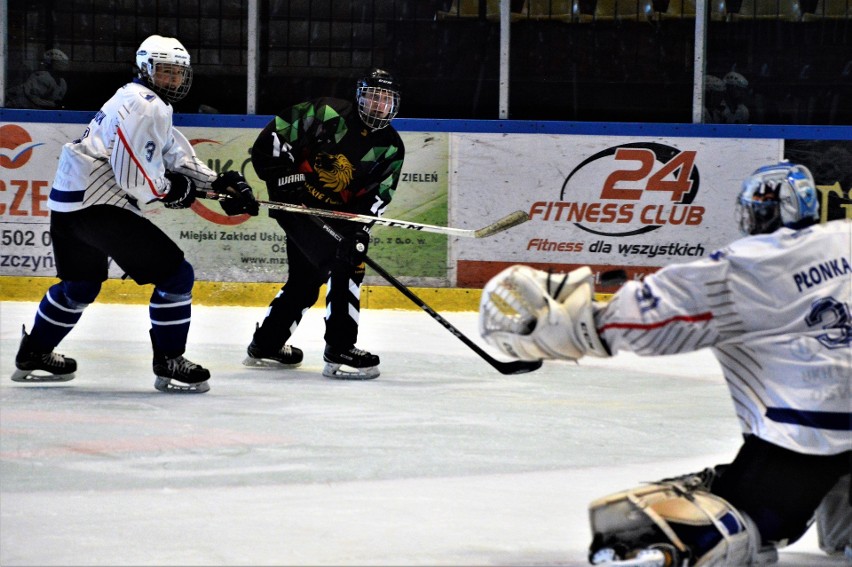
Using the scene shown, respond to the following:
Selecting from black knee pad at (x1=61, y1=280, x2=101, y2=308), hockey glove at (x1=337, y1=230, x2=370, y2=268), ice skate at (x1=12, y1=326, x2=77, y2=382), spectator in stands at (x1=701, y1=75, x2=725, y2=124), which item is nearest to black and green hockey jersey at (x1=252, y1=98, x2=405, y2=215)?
hockey glove at (x1=337, y1=230, x2=370, y2=268)

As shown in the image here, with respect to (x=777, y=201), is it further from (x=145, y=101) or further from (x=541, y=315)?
(x=145, y=101)

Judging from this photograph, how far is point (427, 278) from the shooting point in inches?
262

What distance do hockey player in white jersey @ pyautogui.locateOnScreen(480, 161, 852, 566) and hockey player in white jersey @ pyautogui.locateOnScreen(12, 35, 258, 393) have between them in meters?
2.18

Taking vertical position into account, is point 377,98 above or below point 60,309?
above

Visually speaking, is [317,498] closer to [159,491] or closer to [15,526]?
[159,491]

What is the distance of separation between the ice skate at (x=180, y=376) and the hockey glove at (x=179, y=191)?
50 cm

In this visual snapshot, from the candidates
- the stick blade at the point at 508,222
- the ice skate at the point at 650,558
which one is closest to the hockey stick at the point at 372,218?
the stick blade at the point at 508,222

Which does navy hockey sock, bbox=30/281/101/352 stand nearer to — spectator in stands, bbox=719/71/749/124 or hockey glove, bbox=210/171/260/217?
hockey glove, bbox=210/171/260/217

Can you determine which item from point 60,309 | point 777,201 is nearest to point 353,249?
point 60,309

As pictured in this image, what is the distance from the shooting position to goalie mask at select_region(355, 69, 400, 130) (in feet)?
15.5

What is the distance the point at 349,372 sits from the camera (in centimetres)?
475

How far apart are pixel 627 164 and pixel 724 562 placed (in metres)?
4.55

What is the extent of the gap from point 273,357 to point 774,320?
3.00 meters

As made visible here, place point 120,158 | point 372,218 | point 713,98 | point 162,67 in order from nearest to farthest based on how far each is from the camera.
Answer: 1. point 120,158
2. point 162,67
3. point 372,218
4. point 713,98
